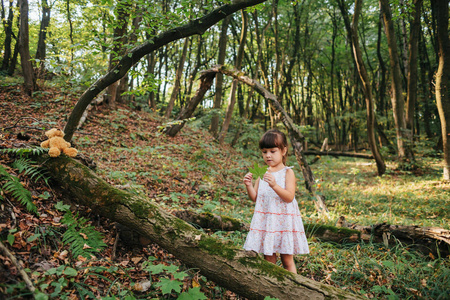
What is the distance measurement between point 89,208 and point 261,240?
85.8 inches

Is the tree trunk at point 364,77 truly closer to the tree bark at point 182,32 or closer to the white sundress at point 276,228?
the tree bark at point 182,32

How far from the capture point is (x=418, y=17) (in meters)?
10.5

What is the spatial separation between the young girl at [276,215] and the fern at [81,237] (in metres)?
1.63

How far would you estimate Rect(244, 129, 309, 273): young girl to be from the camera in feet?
8.37

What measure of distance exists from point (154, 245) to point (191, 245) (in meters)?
0.96

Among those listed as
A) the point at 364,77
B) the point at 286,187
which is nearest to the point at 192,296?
the point at 286,187

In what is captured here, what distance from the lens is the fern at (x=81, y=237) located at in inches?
92.2

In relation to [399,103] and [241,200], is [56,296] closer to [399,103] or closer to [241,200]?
[241,200]

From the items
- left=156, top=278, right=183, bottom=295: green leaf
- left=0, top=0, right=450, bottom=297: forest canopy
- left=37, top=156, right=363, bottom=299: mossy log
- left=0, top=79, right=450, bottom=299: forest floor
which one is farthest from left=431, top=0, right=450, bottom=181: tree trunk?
left=156, top=278, right=183, bottom=295: green leaf

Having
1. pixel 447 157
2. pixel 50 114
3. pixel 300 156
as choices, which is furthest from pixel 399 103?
pixel 50 114

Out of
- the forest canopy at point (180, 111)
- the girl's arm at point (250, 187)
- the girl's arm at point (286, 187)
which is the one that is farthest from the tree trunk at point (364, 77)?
the girl's arm at point (250, 187)

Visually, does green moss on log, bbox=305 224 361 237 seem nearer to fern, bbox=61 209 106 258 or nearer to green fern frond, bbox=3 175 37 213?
fern, bbox=61 209 106 258

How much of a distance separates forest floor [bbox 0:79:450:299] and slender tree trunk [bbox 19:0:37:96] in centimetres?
55

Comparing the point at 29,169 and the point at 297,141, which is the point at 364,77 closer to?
the point at 297,141
